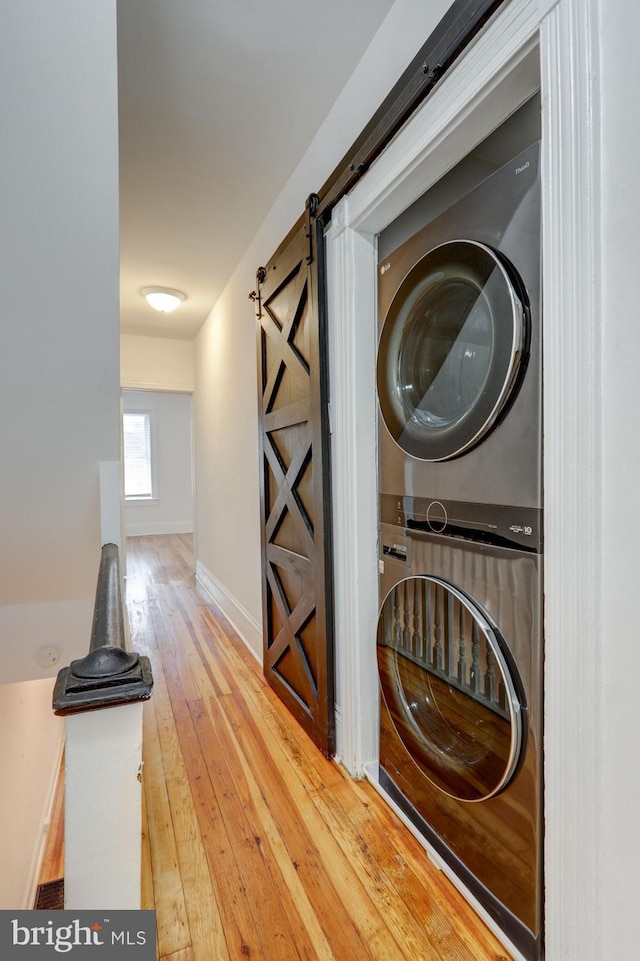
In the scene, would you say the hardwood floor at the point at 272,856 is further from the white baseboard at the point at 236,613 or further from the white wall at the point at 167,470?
the white wall at the point at 167,470

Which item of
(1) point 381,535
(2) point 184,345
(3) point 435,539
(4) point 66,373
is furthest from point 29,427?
(2) point 184,345

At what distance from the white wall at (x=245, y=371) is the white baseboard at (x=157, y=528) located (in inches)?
144

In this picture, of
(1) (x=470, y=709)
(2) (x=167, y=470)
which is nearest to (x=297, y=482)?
(1) (x=470, y=709)

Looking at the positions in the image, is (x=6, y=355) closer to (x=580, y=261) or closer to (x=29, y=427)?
(x=29, y=427)

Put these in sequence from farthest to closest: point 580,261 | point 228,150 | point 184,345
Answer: point 184,345
point 228,150
point 580,261

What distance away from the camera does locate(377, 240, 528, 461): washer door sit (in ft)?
3.58

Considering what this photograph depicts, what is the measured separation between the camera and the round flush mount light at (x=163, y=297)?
3.70 meters

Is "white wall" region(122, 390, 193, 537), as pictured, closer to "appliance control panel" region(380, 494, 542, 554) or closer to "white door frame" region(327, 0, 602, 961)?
"appliance control panel" region(380, 494, 542, 554)

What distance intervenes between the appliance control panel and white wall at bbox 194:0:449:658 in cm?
133

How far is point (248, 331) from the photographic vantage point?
10.3ft

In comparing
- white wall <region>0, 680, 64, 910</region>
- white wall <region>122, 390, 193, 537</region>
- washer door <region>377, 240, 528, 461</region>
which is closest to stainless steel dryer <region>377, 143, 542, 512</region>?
washer door <region>377, 240, 528, 461</region>

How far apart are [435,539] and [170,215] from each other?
95.8 inches

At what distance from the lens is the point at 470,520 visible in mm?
1230

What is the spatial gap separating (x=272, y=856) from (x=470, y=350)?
1627 millimetres
